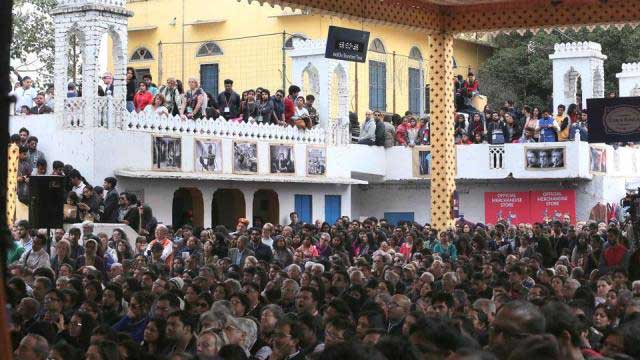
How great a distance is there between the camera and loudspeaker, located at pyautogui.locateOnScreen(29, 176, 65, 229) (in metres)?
17.2

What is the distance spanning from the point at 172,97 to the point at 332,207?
286 inches

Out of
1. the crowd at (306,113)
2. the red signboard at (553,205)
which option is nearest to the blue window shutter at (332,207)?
the crowd at (306,113)

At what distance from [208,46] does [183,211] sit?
1669 cm

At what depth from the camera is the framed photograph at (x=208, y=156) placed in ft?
96.8

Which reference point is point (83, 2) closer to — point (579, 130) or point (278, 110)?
point (278, 110)

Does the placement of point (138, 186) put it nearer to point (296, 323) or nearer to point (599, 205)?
point (599, 205)

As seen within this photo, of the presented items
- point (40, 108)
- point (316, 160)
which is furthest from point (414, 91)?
point (40, 108)

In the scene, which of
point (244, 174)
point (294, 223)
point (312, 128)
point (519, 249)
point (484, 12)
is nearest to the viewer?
point (519, 249)

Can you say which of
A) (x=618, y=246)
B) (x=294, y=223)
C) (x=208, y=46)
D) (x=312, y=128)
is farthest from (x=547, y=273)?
(x=208, y=46)

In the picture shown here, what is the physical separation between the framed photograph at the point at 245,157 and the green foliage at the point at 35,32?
1567cm

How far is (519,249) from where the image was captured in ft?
70.5

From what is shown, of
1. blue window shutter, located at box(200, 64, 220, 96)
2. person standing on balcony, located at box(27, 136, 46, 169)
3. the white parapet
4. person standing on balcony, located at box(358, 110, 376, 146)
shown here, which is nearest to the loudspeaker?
person standing on balcony, located at box(27, 136, 46, 169)

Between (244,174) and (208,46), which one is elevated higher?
(208,46)

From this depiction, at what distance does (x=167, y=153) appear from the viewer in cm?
2875
